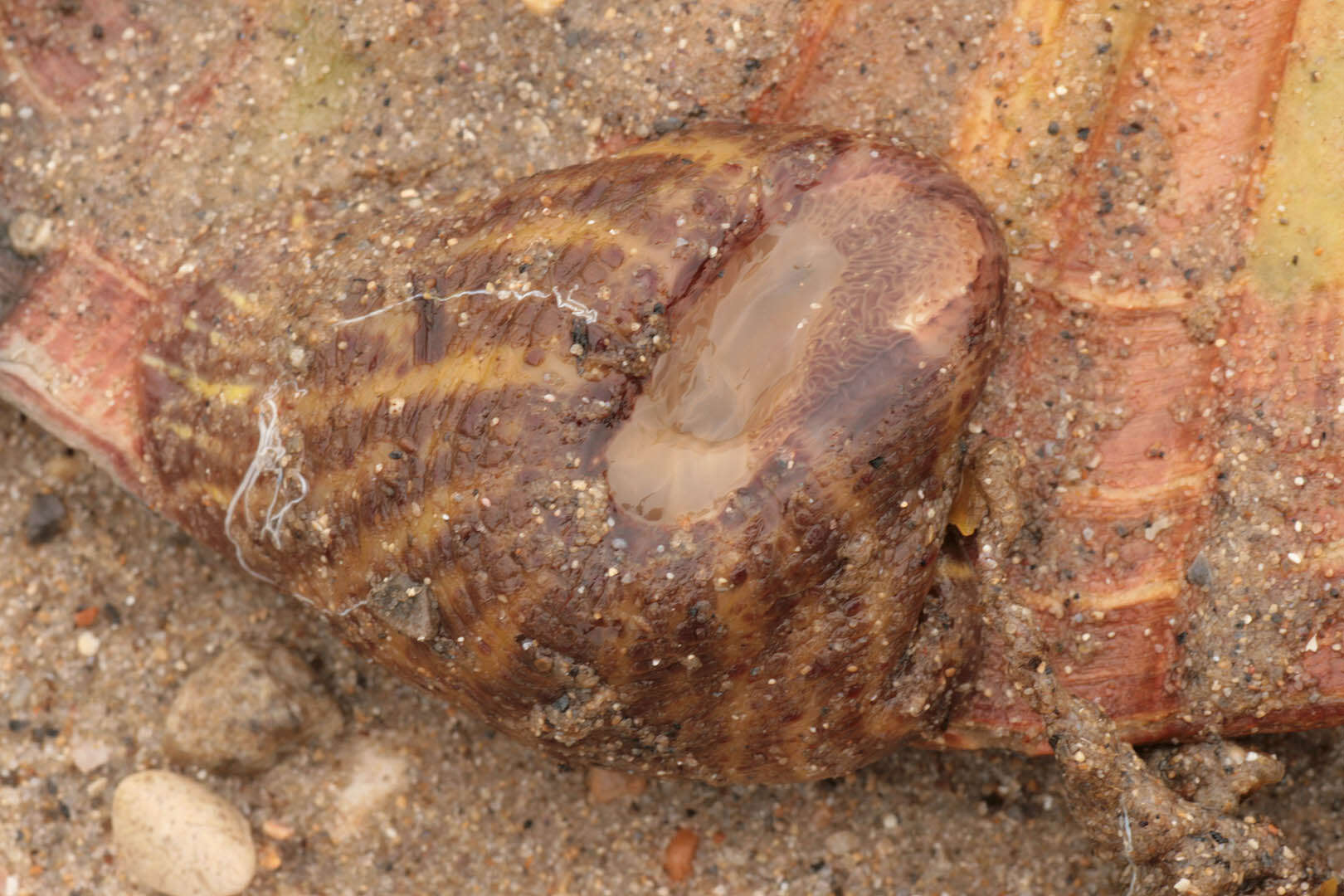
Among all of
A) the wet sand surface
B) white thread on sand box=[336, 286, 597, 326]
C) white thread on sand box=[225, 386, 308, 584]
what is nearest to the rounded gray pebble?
the wet sand surface

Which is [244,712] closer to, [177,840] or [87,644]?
[177,840]

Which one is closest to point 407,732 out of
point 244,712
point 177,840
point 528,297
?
point 244,712

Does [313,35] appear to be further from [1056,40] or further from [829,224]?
[1056,40]

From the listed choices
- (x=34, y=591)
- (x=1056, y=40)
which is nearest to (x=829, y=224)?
(x=1056, y=40)

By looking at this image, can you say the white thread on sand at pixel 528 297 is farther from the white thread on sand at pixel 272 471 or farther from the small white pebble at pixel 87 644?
the small white pebble at pixel 87 644

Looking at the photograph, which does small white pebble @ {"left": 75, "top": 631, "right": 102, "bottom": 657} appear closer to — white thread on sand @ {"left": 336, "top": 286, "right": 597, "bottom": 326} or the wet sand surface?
the wet sand surface

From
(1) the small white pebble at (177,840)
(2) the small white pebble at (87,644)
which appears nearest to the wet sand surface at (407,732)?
(2) the small white pebble at (87,644)
